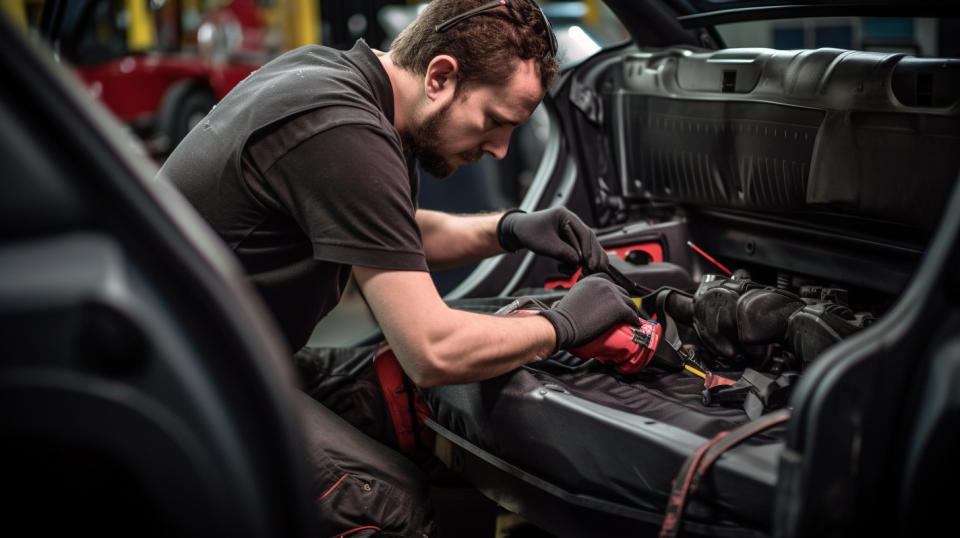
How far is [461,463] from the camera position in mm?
1744

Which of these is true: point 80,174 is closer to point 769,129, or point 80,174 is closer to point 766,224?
point 769,129

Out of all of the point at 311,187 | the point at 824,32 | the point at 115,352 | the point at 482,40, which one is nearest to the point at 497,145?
the point at 482,40

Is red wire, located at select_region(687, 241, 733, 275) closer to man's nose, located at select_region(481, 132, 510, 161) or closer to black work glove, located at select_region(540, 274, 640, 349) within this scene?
black work glove, located at select_region(540, 274, 640, 349)

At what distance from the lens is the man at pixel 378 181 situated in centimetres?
140

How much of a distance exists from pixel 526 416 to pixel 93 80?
20.8ft

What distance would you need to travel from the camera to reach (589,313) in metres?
1.61

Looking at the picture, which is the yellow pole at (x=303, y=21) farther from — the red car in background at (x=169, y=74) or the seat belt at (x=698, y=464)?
the seat belt at (x=698, y=464)

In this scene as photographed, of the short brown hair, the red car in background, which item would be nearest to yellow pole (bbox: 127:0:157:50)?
the red car in background

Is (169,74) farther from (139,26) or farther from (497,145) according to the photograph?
(497,145)

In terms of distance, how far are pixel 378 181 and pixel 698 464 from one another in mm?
648

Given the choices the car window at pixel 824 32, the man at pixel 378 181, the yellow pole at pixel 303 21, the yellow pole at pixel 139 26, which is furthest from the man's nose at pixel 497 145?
the yellow pole at pixel 139 26

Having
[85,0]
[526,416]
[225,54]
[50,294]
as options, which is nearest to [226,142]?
[526,416]

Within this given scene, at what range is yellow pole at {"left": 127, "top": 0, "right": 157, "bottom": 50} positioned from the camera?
25.8ft

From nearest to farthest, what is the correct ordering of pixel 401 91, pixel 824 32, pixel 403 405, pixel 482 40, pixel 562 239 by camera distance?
pixel 482 40 < pixel 401 91 < pixel 403 405 < pixel 562 239 < pixel 824 32
